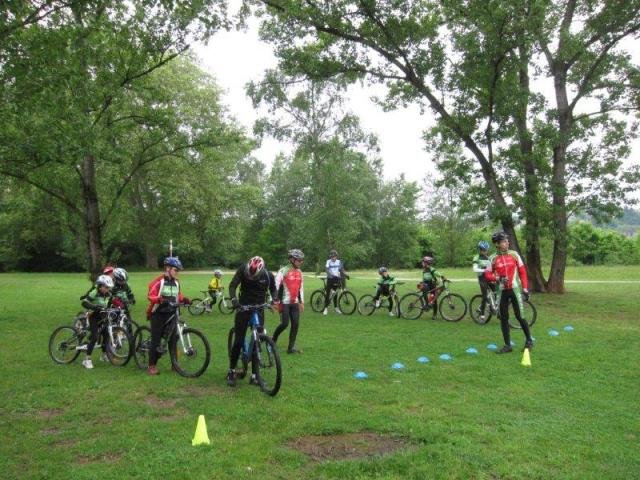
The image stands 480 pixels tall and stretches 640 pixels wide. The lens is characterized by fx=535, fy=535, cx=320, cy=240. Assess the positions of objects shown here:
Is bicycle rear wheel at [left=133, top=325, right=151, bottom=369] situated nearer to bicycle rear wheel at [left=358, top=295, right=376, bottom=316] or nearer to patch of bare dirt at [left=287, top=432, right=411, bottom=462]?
patch of bare dirt at [left=287, top=432, right=411, bottom=462]

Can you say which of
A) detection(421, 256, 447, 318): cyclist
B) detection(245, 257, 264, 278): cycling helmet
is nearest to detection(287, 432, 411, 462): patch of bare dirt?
detection(245, 257, 264, 278): cycling helmet

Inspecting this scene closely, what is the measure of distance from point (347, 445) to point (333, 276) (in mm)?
10082

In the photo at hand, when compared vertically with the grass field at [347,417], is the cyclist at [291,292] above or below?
above

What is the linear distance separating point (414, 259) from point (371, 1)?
43.9 metres

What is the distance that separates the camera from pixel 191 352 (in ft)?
24.9

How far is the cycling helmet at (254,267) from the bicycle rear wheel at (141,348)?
2242 mm

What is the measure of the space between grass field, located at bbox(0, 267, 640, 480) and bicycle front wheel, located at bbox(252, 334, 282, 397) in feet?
0.60

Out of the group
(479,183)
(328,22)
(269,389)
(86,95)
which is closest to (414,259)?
(479,183)

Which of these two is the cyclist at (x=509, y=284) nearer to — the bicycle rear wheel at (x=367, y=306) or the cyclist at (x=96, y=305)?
the bicycle rear wheel at (x=367, y=306)

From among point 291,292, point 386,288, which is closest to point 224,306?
point 386,288

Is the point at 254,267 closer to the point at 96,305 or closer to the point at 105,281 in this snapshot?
the point at 105,281

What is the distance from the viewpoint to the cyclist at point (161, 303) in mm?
7359

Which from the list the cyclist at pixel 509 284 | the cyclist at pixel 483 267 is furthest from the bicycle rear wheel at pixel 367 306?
the cyclist at pixel 509 284

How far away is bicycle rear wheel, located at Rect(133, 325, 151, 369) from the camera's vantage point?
8086 millimetres
